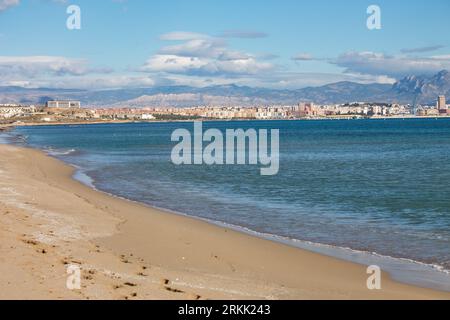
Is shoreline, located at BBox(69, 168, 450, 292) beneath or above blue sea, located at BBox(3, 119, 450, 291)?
above

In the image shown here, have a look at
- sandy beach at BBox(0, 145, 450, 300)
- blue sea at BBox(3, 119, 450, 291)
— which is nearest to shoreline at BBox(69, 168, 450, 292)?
blue sea at BBox(3, 119, 450, 291)

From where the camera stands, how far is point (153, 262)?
42.8ft

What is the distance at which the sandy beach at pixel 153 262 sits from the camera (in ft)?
33.1

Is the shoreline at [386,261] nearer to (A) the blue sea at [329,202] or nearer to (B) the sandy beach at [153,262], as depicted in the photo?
(A) the blue sea at [329,202]

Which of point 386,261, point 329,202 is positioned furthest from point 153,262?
point 329,202

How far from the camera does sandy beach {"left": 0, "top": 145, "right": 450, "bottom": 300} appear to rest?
10.1m

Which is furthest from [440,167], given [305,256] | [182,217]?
[305,256]

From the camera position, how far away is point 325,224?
62.9 ft

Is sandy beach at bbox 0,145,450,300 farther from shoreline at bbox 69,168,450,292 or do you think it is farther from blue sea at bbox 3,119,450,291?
blue sea at bbox 3,119,450,291

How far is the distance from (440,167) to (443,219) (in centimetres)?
2256

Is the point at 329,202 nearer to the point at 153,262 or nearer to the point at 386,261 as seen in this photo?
the point at 386,261

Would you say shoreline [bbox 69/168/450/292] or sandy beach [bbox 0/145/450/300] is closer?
sandy beach [bbox 0/145/450/300]

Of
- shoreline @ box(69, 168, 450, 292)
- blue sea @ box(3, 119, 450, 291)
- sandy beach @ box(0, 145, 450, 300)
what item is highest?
sandy beach @ box(0, 145, 450, 300)
